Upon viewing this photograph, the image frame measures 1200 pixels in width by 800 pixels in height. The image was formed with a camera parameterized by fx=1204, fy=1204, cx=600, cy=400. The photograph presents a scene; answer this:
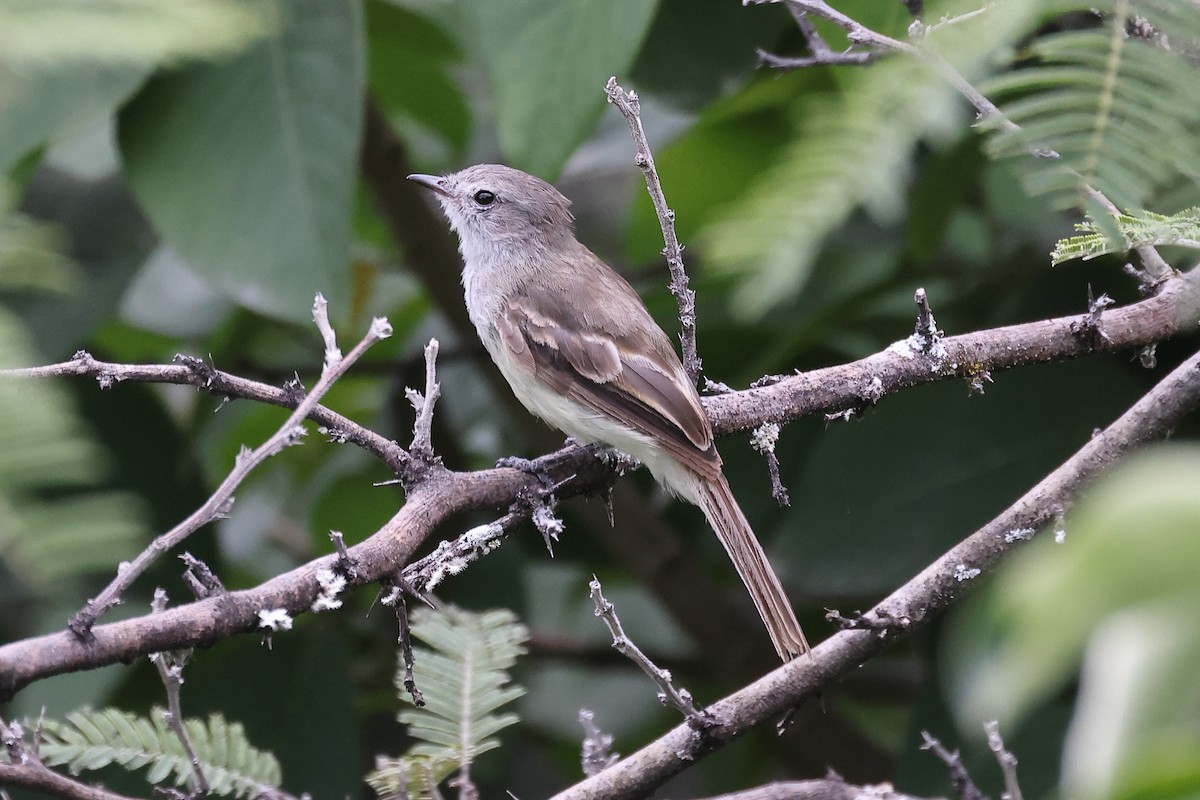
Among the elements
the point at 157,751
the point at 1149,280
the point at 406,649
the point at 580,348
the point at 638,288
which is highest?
the point at 638,288

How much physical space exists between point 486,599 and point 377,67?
2381 millimetres

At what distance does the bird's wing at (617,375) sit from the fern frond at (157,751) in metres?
1.56

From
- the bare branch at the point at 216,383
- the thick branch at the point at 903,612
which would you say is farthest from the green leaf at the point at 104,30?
the thick branch at the point at 903,612

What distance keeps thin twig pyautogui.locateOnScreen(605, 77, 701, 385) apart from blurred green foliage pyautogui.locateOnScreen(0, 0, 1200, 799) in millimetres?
149

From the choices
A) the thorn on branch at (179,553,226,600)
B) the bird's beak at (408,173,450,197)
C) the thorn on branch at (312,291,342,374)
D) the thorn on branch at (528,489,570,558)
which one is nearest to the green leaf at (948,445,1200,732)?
the thorn on branch at (179,553,226,600)

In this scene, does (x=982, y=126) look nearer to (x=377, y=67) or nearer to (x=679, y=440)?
(x=679, y=440)

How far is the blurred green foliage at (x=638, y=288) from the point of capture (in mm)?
752

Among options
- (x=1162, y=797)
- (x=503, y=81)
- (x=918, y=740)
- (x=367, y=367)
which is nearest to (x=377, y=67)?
(x=367, y=367)

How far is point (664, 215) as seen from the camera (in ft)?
10.4

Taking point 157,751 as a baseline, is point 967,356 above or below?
above

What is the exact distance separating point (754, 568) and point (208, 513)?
6.88ft

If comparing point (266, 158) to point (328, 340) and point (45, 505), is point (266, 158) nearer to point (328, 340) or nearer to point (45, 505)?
point (328, 340)

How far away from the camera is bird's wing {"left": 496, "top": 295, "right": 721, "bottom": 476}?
3.81m

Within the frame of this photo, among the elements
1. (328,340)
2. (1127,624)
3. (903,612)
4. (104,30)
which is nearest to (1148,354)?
(903,612)
